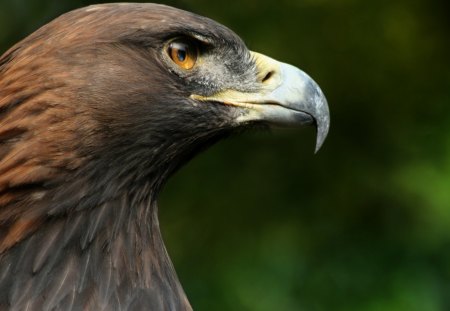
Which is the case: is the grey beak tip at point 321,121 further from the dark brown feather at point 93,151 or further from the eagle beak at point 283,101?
the dark brown feather at point 93,151

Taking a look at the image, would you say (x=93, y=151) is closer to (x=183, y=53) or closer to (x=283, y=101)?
(x=183, y=53)

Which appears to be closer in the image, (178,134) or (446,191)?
(178,134)

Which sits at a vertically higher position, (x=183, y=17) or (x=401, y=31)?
(x=183, y=17)

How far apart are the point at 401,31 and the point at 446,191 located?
108 cm

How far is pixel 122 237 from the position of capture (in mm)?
3219

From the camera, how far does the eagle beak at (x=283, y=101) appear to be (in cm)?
334

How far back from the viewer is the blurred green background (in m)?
5.14

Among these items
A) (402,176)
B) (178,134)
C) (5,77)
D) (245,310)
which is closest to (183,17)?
(178,134)

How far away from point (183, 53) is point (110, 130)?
0.35 m

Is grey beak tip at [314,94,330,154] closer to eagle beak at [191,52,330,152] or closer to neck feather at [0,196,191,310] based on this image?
eagle beak at [191,52,330,152]

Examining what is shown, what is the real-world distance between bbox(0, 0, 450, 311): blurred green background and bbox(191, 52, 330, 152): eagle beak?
184 centimetres

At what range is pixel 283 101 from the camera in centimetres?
337

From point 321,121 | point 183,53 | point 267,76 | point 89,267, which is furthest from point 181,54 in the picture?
point 89,267

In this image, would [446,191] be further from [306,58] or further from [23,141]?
[23,141]
